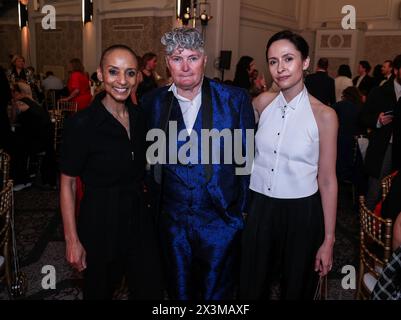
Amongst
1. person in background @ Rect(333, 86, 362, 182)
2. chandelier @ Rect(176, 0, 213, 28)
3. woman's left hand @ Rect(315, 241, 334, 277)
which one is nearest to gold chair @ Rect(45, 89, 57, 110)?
chandelier @ Rect(176, 0, 213, 28)

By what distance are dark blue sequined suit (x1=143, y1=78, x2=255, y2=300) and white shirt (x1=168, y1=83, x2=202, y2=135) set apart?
0.02 m

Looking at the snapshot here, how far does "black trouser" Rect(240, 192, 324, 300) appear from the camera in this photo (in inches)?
65.1

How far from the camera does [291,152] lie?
1.63 metres

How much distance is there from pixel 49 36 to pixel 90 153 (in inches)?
495

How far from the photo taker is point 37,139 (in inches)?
179

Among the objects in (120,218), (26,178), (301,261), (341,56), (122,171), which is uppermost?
(341,56)

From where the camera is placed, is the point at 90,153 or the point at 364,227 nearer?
the point at 90,153

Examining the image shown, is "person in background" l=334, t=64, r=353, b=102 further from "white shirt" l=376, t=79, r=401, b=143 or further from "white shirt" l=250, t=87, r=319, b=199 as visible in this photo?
"white shirt" l=250, t=87, r=319, b=199

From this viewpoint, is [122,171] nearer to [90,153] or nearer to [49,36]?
[90,153]

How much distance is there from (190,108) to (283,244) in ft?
2.23

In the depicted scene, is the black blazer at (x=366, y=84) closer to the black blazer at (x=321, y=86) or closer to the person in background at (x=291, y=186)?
the black blazer at (x=321, y=86)

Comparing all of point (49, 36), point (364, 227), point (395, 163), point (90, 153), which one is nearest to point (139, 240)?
point (90, 153)

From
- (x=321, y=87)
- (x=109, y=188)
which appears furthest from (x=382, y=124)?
(x=109, y=188)
